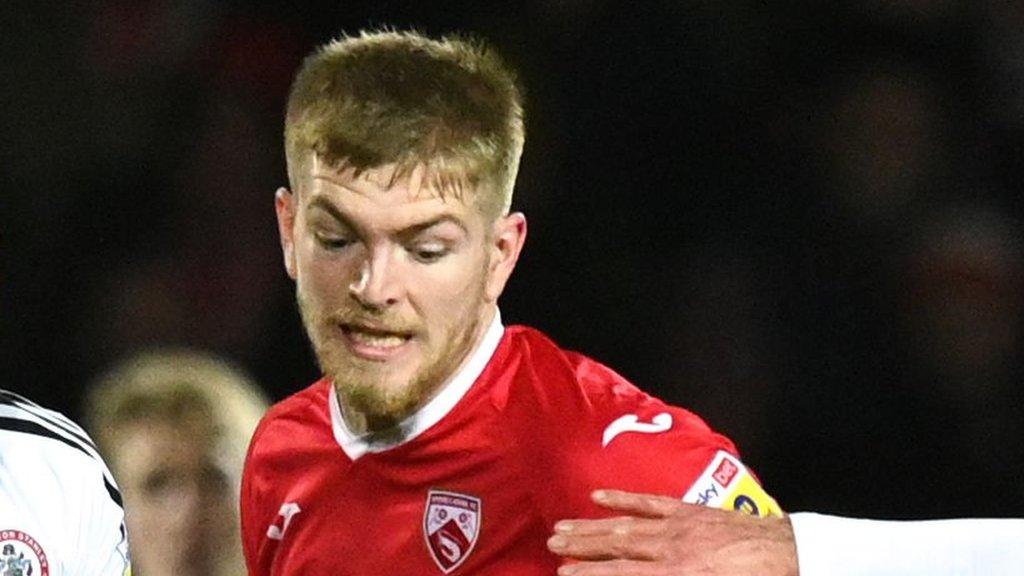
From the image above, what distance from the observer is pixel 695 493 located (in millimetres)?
2686

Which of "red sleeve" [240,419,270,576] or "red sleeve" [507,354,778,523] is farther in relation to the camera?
"red sleeve" [240,419,270,576]

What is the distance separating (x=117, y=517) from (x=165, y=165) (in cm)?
257

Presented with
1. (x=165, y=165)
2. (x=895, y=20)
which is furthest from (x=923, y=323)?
(x=165, y=165)

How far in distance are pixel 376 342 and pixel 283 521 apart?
49 cm

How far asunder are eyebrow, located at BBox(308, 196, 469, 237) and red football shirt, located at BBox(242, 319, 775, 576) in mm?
270

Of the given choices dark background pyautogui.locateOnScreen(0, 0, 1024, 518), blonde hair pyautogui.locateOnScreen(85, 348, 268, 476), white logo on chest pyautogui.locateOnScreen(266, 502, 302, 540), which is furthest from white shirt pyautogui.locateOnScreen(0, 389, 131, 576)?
dark background pyautogui.locateOnScreen(0, 0, 1024, 518)

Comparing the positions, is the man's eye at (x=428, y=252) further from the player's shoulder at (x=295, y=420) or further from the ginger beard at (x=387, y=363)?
the player's shoulder at (x=295, y=420)

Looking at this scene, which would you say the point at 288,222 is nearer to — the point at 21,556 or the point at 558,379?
the point at 558,379

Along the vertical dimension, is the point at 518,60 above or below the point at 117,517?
above

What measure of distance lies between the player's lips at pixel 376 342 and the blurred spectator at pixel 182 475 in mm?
1220

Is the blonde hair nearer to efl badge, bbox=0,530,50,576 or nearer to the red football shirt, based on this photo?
the red football shirt

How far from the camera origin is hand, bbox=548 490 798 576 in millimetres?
2494

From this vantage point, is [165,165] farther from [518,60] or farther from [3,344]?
[518,60]

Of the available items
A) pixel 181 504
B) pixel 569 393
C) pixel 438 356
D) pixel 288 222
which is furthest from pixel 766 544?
pixel 181 504
